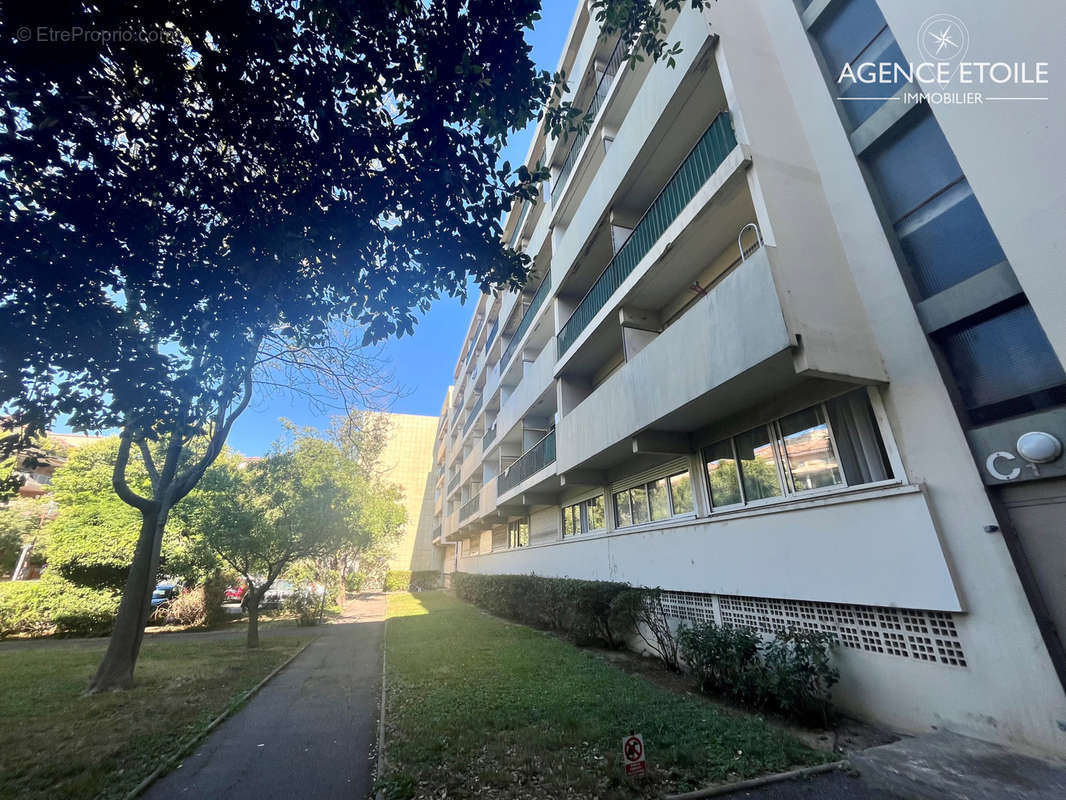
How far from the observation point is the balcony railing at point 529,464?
14.6m

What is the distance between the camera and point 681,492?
31.0ft

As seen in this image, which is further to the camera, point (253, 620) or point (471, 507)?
point (471, 507)

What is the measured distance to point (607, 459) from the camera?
36.6 feet

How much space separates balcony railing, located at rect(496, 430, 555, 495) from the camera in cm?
1456

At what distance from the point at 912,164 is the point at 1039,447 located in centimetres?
403

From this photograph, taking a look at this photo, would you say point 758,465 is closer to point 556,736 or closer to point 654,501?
point 654,501

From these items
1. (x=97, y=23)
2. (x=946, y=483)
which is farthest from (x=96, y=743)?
(x=946, y=483)

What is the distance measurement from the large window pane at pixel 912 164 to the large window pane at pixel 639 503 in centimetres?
722

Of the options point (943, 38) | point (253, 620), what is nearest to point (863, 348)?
point (943, 38)

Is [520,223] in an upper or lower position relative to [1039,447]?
upper

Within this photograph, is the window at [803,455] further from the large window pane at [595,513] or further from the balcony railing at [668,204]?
the large window pane at [595,513]

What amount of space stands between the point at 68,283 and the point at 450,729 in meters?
6.40

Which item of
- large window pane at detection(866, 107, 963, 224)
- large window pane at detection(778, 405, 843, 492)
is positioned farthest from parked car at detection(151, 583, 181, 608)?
large window pane at detection(866, 107, 963, 224)

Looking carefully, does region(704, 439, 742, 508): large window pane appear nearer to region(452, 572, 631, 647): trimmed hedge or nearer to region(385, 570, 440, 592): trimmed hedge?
region(452, 572, 631, 647): trimmed hedge
